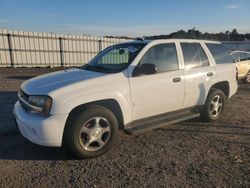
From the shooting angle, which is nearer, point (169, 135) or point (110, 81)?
point (110, 81)

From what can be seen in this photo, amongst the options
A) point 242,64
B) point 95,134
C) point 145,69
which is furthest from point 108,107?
point 242,64

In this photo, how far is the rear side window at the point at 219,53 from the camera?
6355 millimetres

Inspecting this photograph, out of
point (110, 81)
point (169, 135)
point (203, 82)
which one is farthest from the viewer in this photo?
point (203, 82)

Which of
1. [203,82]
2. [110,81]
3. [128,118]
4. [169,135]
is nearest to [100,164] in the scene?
[128,118]

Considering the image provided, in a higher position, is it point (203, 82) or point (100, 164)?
point (203, 82)

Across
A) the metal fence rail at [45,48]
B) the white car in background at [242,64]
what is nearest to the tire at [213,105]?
the white car in background at [242,64]

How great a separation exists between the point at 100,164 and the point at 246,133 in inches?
124

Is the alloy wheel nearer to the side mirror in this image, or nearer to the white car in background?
the side mirror

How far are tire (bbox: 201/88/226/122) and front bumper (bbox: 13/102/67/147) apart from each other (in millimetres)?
3371

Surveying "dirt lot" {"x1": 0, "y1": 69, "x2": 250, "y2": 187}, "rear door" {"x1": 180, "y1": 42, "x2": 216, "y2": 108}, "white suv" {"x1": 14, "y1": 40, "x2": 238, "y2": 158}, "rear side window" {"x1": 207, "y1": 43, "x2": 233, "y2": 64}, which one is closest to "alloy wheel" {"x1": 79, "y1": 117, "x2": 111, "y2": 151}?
"white suv" {"x1": 14, "y1": 40, "x2": 238, "y2": 158}

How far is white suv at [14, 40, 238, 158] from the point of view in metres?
4.06

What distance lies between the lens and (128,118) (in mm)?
4699

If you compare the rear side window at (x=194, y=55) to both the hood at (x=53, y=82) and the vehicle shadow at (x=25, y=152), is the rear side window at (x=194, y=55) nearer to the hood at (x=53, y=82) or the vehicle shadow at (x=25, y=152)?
the hood at (x=53, y=82)

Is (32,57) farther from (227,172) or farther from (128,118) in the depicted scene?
(227,172)
